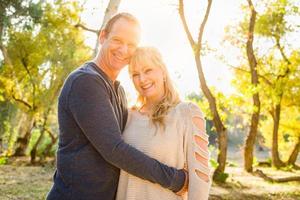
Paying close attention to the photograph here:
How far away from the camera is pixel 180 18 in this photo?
1279cm

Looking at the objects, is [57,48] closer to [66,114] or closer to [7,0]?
[7,0]

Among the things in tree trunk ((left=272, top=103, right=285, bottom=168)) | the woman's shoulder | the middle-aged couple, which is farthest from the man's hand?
tree trunk ((left=272, top=103, right=285, bottom=168))

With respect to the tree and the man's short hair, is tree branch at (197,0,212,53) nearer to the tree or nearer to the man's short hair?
the tree

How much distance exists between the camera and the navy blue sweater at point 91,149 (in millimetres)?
2225

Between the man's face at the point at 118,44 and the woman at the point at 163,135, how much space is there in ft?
0.36

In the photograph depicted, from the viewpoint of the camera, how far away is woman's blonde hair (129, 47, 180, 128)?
103 inches

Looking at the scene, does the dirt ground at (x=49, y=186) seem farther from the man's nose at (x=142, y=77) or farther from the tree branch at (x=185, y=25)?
the man's nose at (x=142, y=77)

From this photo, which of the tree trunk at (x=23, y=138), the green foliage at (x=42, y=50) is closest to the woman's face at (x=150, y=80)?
the green foliage at (x=42, y=50)

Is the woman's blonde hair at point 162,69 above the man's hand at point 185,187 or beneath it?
above

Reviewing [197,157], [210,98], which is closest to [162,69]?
[197,157]

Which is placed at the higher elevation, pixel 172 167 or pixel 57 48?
pixel 57 48

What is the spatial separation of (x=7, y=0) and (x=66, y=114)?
1282 centimetres

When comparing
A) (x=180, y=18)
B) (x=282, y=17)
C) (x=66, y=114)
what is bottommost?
(x=66, y=114)

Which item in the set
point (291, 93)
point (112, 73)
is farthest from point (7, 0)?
point (291, 93)
